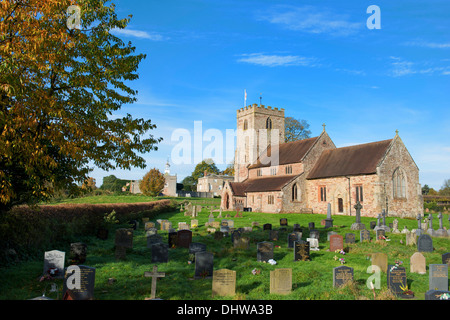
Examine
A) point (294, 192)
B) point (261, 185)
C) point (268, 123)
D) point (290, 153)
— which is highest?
point (268, 123)

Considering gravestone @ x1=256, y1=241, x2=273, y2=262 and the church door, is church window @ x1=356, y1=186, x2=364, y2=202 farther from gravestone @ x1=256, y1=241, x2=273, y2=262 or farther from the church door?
gravestone @ x1=256, y1=241, x2=273, y2=262

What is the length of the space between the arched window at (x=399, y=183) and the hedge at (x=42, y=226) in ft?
97.4

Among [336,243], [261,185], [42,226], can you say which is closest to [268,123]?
[261,185]

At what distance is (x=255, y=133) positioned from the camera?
54.7 m

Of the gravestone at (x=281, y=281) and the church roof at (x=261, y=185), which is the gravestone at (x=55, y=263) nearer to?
the gravestone at (x=281, y=281)

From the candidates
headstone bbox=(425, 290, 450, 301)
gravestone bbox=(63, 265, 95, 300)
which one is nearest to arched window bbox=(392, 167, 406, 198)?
headstone bbox=(425, 290, 450, 301)

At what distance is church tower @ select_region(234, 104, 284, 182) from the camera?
54.6m

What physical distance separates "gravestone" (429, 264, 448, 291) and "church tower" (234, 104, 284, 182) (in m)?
43.7

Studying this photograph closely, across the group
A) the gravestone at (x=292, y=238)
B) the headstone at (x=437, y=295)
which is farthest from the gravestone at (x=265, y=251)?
the headstone at (x=437, y=295)

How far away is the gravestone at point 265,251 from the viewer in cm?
1327

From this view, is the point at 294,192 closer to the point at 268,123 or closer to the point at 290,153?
the point at 290,153

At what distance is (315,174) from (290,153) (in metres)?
5.81

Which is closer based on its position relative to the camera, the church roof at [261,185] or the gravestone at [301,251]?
the gravestone at [301,251]
